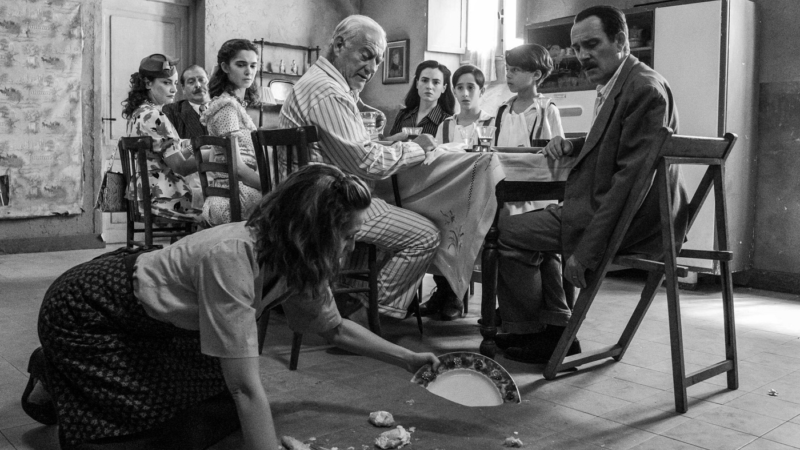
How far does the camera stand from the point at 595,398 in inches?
94.6

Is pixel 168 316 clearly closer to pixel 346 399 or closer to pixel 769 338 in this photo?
pixel 346 399

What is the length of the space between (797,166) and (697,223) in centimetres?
72

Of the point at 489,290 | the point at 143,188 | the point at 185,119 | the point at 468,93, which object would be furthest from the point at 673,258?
the point at 185,119

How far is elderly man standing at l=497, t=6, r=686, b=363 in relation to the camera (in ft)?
7.83

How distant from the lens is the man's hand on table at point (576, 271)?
246 cm

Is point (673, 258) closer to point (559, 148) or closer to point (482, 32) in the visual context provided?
point (559, 148)

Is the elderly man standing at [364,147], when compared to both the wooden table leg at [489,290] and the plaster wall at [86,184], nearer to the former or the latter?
the wooden table leg at [489,290]

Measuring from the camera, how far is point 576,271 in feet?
8.10

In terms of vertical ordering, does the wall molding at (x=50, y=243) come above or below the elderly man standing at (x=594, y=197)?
below

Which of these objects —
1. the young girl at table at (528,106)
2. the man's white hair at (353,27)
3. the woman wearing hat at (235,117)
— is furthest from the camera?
the young girl at table at (528,106)

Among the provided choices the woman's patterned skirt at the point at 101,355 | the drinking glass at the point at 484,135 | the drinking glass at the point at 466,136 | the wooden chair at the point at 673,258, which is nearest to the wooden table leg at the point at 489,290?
the wooden chair at the point at 673,258

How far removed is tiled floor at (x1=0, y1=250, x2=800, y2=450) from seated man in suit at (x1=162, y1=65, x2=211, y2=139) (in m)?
1.68

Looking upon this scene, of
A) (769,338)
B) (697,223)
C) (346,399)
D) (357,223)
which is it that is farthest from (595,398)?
(697,223)

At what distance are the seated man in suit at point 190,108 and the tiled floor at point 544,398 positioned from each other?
66.3 inches
